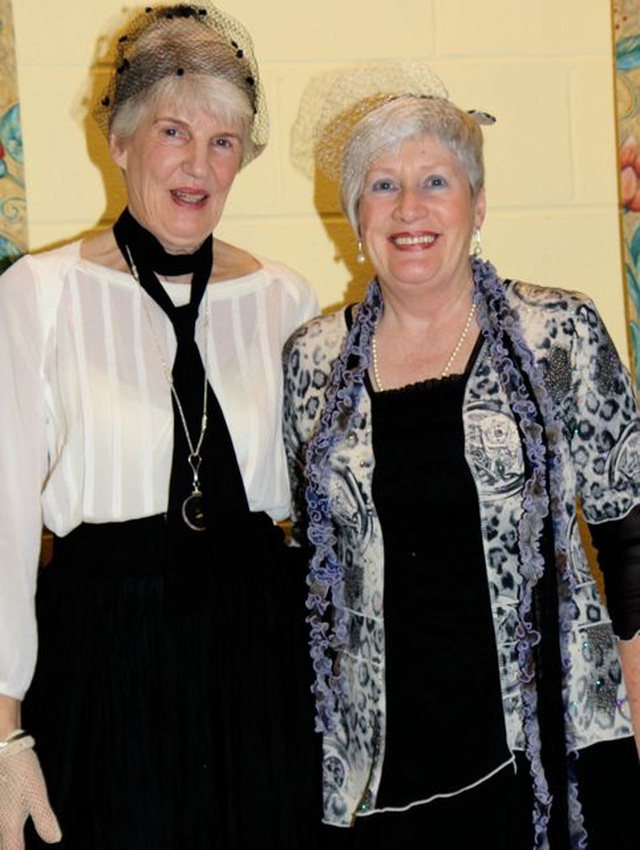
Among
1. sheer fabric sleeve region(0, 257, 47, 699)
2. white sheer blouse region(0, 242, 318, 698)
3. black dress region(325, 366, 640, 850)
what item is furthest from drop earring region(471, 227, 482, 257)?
sheer fabric sleeve region(0, 257, 47, 699)

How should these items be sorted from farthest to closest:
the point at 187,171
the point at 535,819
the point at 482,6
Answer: the point at 482,6, the point at 187,171, the point at 535,819

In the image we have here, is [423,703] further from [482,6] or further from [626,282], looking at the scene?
[482,6]

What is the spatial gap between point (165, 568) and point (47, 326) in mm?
400

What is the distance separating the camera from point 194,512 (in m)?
1.79

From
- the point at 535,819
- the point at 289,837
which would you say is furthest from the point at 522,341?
the point at 289,837

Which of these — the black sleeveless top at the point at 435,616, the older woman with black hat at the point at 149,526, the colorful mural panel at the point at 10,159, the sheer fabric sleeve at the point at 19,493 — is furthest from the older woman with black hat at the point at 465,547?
the colorful mural panel at the point at 10,159

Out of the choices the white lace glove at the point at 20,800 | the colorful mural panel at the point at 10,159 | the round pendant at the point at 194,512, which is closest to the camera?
the white lace glove at the point at 20,800

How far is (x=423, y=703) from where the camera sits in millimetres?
1749

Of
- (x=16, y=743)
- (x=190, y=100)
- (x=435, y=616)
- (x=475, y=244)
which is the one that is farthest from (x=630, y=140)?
(x=16, y=743)

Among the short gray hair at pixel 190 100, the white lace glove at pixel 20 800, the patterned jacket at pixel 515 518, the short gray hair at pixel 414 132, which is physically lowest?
the white lace glove at pixel 20 800

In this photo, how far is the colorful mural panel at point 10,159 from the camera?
2.28 meters

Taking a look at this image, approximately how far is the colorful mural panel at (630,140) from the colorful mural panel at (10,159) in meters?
1.17

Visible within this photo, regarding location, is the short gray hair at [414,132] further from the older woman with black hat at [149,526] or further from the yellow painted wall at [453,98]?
the yellow painted wall at [453,98]

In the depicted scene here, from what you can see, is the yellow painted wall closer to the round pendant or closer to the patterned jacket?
the patterned jacket
